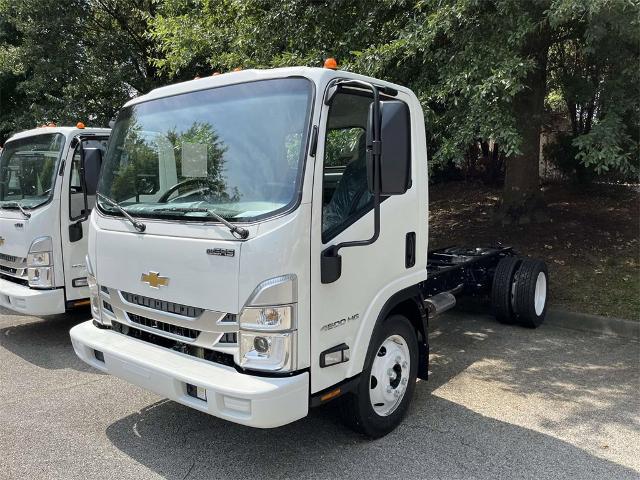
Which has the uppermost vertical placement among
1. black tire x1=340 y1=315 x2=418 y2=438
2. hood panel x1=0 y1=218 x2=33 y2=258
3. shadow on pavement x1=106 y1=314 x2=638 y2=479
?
hood panel x1=0 y1=218 x2=33 y2=258

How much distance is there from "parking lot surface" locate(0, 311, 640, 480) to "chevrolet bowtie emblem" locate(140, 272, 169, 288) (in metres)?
1.15

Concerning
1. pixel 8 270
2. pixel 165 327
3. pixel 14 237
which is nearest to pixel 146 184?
pixel 165 327

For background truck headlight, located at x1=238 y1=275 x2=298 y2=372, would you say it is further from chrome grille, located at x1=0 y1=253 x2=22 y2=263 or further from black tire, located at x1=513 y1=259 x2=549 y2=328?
black tire, located at x1=513 y1=259 x2=549 y2=328

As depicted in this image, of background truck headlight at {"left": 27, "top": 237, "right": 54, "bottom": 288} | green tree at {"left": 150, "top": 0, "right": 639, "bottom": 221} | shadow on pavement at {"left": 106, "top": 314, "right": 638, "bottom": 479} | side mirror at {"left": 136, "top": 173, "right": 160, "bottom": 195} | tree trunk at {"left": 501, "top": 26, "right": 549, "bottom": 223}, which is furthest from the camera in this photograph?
tree trunk at {"left": 501, "top": 26, "right": 549, "bottom": 223}

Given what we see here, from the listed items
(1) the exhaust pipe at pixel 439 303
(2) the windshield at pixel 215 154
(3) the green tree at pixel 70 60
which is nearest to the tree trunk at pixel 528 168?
(1) the exhaust pipe at pixel 439 303

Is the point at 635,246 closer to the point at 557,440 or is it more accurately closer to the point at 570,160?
the point at 570,160

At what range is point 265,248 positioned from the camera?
9.28 feet

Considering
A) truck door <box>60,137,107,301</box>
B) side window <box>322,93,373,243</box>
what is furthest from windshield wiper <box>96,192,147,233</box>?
truck door <box>60,137,107,301</box>

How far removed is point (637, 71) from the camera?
218 inches

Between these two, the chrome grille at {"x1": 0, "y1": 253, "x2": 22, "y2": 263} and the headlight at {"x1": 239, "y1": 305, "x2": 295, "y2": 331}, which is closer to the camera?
the headlight at {"x1": 239, "y1": 305, "x2": 295, "y2": 331}

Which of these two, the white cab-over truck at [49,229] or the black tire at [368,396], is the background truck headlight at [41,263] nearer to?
the white cab-over truck at [49,229]

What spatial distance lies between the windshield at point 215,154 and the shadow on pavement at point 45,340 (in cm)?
226

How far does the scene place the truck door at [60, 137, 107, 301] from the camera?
5547 mm

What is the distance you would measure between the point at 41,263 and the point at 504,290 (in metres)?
5.01
